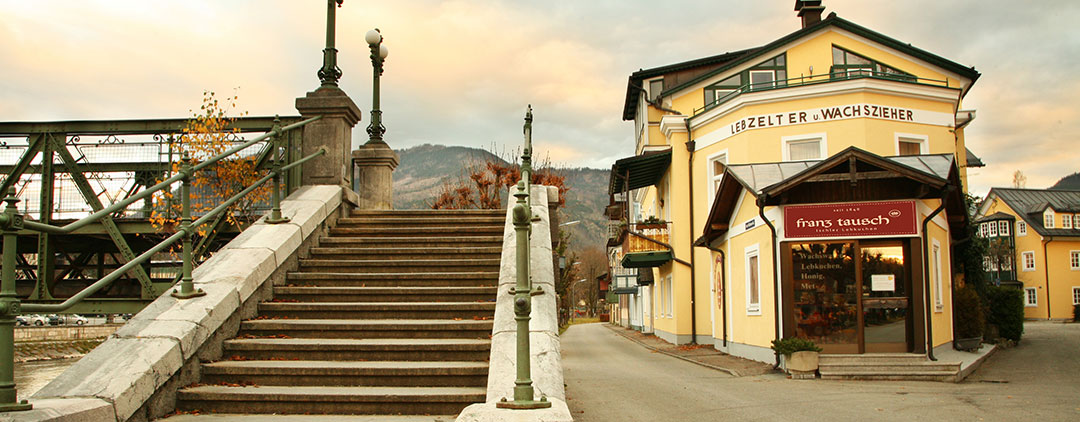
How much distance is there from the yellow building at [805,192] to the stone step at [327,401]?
34.6 ft

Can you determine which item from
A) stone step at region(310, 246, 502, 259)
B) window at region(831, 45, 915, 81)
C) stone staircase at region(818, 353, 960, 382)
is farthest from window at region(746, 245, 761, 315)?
stone step at region(310, 246, 502, 259)

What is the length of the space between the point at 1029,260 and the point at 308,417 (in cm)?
5981

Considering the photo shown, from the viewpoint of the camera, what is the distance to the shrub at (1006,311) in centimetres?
2328

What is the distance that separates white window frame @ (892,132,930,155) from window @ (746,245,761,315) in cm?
592

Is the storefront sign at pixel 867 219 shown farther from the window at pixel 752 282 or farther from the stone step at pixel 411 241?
the stone step at pixel 411 241

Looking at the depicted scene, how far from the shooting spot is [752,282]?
18.3m

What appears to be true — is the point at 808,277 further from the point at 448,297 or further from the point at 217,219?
the point at 217,219

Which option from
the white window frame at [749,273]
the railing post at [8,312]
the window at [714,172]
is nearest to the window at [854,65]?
the window at [714,172]

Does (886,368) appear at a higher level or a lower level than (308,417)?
lower

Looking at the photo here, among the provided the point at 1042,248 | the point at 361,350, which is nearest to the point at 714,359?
the point at 361,350

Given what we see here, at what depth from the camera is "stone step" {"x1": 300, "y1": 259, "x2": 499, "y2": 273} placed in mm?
9398

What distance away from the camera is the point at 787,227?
15492mm

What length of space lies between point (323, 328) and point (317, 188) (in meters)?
4.02

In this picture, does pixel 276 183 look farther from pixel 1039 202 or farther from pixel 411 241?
pixel 1039 202
